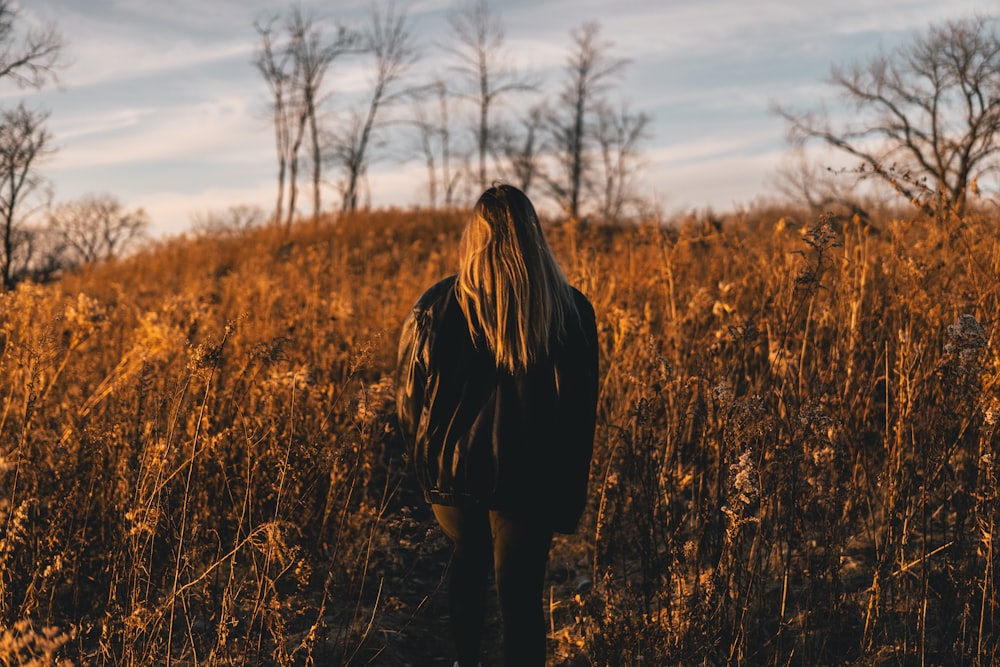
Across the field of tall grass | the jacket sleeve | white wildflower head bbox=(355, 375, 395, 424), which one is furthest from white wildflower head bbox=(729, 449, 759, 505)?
white wildflower head bbox=(355, 375, 395, 424)

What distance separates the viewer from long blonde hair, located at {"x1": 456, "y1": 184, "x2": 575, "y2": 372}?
8.41ft

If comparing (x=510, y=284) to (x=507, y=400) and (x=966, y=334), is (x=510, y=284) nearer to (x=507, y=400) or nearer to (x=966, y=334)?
(x=507, y=400)

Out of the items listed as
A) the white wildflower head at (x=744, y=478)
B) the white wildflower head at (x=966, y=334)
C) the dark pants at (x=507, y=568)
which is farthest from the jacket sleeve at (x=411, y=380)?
the white wildflower head at (x=966, y=334)

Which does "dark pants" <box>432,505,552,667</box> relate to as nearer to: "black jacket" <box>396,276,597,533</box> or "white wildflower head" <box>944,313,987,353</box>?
"black jacket" <box>396,276,597,533</box>

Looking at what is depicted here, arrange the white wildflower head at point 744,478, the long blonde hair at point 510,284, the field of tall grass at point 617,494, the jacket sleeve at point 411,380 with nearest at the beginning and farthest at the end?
the white wildflower head at point 744,478 → the long blonde hair at point 510,284 → the jacket sleeve at point 411,380 → the field of tall grass at point 617,494

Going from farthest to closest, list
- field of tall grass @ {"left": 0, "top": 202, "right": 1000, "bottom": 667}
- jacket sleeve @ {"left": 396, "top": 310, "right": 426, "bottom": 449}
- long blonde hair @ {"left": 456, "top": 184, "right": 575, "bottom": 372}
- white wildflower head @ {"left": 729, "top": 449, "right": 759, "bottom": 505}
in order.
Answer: field of tall grass @ {"left": 0, "top": 202, "right": 1000, "bottom": 667} → jacket sleeve @ {"left": 396, "top": 310, "right": 426, "bottom": 449} → long blonde hair @ {"left": 456, "top": 184, "right": 575, "bottom": 372} → white wildflower head @ {"left": 729, "top": 449, "right": 759, "bottom": 505}

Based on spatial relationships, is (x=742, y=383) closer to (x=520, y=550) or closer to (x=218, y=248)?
(x=520, y=550)

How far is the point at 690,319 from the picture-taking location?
5188 millimetres

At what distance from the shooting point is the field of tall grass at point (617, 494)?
2904 millimetres

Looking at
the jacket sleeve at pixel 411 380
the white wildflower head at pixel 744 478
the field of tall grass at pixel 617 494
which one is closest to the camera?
the white wildflower head at pixel 744 478

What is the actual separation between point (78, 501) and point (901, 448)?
151 inches

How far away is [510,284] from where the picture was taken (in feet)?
8.46

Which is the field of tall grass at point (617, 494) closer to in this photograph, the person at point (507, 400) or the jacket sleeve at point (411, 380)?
the jacket sleeve at point (411, 380)

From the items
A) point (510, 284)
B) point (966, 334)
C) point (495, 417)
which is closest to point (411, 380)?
point (495, 417)
